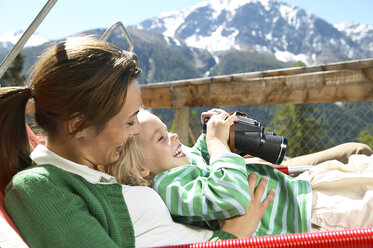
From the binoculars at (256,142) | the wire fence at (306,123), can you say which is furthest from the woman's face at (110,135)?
the wire fence at (306,123)

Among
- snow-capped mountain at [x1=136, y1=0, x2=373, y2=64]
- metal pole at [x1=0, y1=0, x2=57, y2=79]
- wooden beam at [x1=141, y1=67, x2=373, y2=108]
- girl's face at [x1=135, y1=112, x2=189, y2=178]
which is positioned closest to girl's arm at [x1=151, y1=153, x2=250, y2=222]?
girl's face at [x1=135, y1=112, x2=189, y2=178]

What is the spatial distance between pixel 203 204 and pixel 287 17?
20300 centimetres

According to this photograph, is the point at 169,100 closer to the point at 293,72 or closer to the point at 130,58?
the point at 293,72

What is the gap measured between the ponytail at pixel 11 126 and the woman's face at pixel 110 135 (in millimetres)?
151

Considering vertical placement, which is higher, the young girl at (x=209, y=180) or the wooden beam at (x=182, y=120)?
the young girl at (x=209, y=180)

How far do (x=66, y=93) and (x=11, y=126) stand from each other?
18 centimetres

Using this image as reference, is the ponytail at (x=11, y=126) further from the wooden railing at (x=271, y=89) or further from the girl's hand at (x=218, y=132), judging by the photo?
the wooden railing at (x=271, y=89)

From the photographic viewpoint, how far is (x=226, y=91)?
8.48 feet

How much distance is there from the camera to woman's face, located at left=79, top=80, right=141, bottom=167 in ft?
3.05

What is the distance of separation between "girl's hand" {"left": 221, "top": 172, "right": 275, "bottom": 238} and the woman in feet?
0.13

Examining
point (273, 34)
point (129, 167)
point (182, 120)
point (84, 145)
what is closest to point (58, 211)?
point (84, 145)

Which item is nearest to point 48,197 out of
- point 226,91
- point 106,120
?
point 106,120

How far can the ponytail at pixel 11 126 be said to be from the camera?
0.92 meters

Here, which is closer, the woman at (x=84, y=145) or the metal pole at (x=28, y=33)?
the woman at (x=84, y=145)
